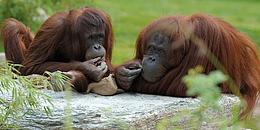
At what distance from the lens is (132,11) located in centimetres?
1314

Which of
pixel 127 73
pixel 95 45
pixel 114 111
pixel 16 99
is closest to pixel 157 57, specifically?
pixel 127 73

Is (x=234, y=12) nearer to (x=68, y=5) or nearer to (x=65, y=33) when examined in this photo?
(x=68, y=5)

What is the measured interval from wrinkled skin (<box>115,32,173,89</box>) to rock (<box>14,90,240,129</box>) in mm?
115

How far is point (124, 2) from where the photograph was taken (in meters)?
14.3

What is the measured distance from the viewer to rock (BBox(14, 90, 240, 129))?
4199 mm

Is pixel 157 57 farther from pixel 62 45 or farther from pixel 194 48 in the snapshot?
pixel 62 45

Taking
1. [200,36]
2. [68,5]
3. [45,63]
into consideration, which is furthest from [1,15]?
[200,36]

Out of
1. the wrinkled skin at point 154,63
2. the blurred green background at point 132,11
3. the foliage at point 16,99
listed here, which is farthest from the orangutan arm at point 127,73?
the blurred green background at point 132,11

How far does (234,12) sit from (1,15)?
630 centimetres

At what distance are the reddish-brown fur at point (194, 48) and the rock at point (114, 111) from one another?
94mm

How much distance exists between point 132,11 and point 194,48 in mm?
8481

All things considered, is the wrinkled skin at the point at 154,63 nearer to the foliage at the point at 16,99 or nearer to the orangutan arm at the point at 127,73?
the orangutan arm at the point at 127,73

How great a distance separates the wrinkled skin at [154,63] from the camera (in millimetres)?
4703

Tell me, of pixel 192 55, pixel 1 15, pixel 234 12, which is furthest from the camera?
pixel 234 12
